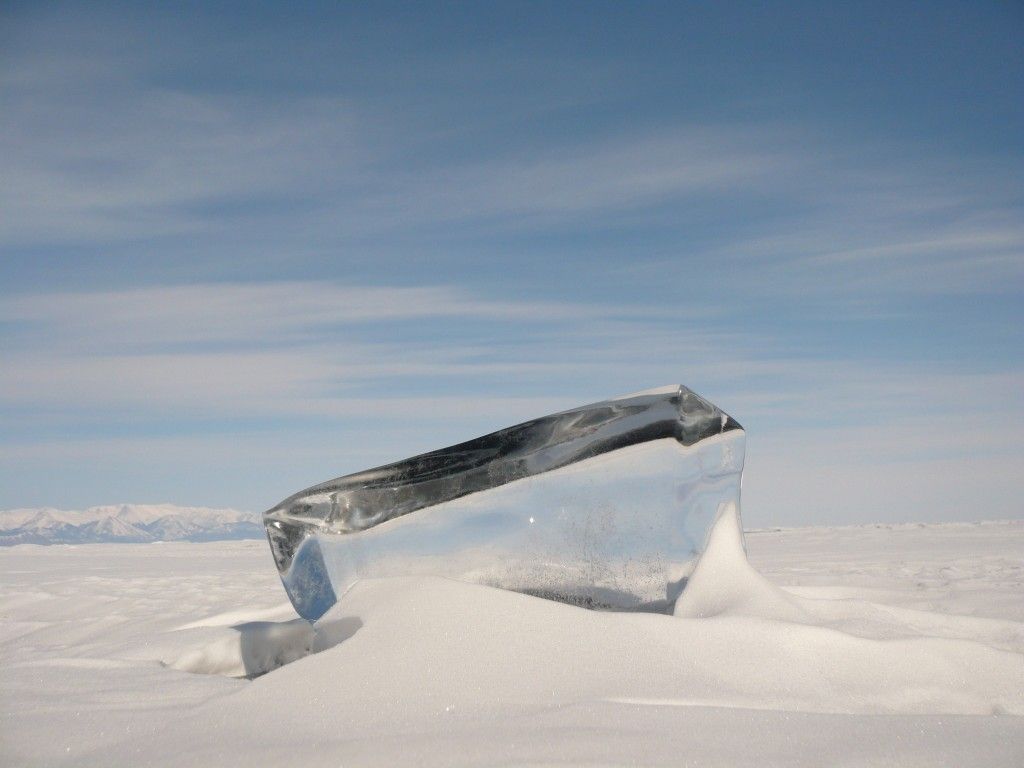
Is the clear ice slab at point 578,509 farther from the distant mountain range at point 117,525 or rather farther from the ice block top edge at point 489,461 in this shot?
the distant mountain range at point 117,525

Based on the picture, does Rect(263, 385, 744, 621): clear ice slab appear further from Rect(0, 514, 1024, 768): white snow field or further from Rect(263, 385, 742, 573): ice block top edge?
Rect(0, 514, 1024, 768): white snow field

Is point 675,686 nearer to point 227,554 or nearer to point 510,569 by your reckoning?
point 510,569

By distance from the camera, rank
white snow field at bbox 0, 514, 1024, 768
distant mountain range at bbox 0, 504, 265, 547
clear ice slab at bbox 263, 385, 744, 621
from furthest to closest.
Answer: distant mountain range at bbox 0, 504, 265, 547 < clear ice slab at bbox 263, 385, 744, 621 < white snow field at bbox 0, 514, 1024, 768

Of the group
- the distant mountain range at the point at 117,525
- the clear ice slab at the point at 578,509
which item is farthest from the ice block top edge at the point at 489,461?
the distant mountain range at the point at 117,525

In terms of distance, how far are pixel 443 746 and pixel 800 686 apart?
101 centimetres

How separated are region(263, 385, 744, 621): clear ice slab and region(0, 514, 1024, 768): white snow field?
0.56ft

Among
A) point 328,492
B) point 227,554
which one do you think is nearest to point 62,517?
point 227,554

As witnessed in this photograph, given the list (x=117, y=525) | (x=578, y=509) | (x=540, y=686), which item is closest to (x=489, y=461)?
(x=578, y=509)

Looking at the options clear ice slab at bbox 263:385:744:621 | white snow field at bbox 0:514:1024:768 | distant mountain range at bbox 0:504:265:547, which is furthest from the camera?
distant mountain range at bbox 0:504:265:547

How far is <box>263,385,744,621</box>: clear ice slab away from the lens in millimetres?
2881

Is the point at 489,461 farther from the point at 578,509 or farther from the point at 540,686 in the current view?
the point at 540,686

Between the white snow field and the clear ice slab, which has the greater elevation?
the clear ice slab

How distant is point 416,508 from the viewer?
2998 mm

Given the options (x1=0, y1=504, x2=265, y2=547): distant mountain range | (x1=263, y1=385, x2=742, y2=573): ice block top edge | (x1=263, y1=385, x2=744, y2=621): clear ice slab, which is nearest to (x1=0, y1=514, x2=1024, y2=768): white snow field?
(x1=263, y1=385, x2=744, y2=621): clear ice slab
